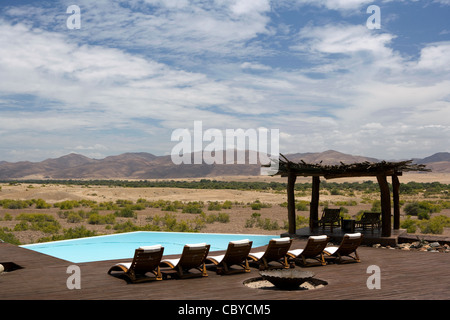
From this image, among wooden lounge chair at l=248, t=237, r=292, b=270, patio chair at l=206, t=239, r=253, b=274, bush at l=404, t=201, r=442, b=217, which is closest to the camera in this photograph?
patio chair at l=206, t=239, r=253, b=274

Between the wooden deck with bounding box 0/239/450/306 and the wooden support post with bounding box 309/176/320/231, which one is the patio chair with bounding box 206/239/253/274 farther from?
Result: the wooden support post with bounding box 309/176/320/231

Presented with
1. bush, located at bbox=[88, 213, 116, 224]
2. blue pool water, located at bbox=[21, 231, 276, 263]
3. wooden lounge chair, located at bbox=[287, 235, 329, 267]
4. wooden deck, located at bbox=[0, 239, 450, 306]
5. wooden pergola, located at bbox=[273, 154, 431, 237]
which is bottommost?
bush, located at bbox=[88, 213, 116, 224]

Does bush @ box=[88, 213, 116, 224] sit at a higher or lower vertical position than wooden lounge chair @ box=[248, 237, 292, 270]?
lower

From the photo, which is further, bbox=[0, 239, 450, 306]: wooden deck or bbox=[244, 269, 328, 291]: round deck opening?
bbox=[244, 269, 328, 291]: round deck opening

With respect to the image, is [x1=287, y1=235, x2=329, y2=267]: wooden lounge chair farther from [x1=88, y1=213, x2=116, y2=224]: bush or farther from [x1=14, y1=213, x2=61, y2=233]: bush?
[x1=88, y1=213, x2=116, y2=224]: bush

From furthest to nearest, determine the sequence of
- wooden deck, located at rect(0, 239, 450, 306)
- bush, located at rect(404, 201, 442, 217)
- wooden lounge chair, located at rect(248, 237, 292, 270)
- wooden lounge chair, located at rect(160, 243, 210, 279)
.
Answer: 1. bush, located at rect(404, 201, 442, 217)
2. wooden lounge chair, located at rect(248, 237, 292, 270)
3. wooden lounge chair, located at rect(160, 243, 210, 279)
4. wooden deck, located at rect(0, 239, 450, 306)

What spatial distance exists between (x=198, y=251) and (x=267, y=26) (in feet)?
34.5

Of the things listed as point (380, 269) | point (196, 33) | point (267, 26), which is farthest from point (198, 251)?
point (196, 33)

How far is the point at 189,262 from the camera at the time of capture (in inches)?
301

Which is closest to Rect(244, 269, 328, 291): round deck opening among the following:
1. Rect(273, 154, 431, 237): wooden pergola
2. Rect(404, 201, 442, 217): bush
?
Rect(273, 154, 431, 237): wooden pergola

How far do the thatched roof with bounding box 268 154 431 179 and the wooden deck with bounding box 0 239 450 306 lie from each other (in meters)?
3.58

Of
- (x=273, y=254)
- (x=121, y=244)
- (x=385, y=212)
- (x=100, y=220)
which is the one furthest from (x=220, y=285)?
(x=100, y=220)

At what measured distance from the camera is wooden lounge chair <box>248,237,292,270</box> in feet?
27.5
